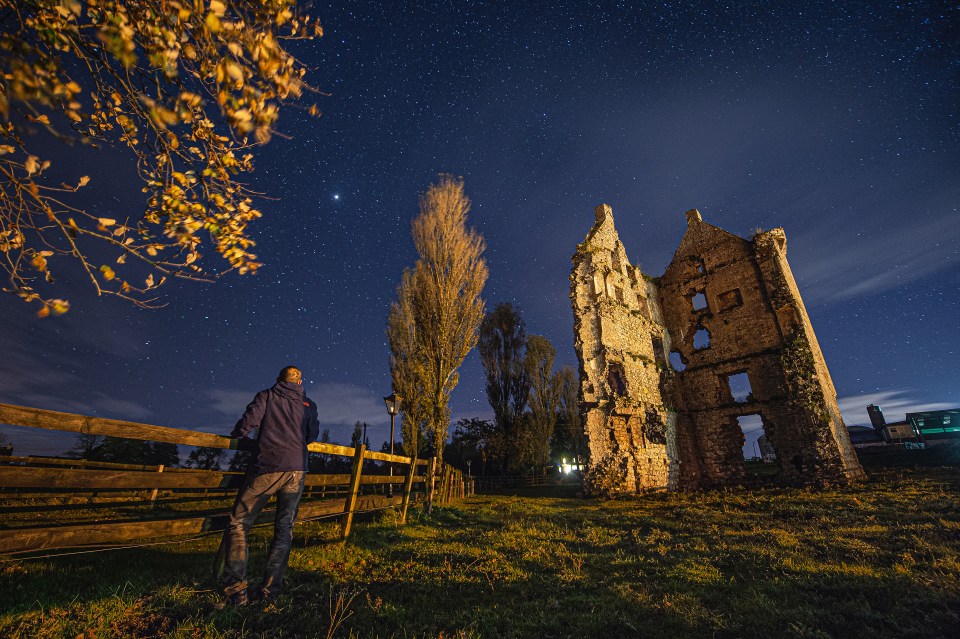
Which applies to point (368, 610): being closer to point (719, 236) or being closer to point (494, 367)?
point (719, 236)

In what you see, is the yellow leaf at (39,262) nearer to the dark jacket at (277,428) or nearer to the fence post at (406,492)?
the dark jacket at (277,428)

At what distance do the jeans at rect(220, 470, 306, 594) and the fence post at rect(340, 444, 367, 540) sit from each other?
1506 mm

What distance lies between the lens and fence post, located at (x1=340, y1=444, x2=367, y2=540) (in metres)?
4.84

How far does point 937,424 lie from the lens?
23.8 metres

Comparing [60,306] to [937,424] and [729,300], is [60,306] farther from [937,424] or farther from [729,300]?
[937,424]

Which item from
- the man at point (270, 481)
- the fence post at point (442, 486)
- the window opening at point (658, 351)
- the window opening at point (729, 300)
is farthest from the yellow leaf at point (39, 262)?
the window opening at point (729, 300)

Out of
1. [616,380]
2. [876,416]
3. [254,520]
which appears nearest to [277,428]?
[254,520]

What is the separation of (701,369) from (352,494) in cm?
1589

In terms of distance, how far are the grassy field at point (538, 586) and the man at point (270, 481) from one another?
0.22 m

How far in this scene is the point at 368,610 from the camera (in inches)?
110

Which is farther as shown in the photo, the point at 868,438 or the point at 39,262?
the point at 868,438

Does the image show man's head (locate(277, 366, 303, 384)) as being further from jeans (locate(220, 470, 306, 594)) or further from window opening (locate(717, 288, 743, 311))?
window opening (locate(717, 288, 743, 311))

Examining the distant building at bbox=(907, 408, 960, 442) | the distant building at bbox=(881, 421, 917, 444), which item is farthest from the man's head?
the distant building at bbox=(907, 408, 960, 442)

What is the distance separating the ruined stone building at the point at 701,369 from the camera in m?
12.7
